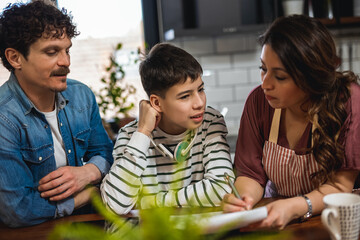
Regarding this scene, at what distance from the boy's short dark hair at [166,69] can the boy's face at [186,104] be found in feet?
0.07

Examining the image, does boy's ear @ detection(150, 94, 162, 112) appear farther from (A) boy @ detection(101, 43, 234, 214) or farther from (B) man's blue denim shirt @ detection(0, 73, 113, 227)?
(B) man's blue denim shirt @ detection(0, 73, 113, 227)

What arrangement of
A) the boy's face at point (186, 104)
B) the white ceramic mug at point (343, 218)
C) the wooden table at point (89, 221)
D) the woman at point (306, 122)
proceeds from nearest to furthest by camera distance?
the white ceramic mug at point (343, 218) < the wooden table at point (89, 221) < the woman at point (306, 122) < the boy's face at point (186, 104)

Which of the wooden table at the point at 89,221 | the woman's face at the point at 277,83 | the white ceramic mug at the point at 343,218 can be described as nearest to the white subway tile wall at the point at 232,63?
the woman's face at the point at 277,83

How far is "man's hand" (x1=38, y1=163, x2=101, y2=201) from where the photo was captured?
1388 mm

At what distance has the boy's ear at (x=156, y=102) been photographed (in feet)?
5.13

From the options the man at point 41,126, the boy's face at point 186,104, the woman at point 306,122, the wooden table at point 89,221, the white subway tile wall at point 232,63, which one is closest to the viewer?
the wooden table at point 89,221

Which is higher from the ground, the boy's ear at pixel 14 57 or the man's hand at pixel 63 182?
the boy's ear at pixel 14 57

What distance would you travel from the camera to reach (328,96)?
1.32 meters

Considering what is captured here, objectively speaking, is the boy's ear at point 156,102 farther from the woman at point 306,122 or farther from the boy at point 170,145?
the woman at point 306,122

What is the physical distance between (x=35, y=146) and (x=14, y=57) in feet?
1.18

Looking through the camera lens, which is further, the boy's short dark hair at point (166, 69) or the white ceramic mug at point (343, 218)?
the boy's short dark hair at point (166, 69)

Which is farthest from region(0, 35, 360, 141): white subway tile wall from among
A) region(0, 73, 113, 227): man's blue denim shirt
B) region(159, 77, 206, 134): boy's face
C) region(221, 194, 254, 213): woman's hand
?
region(221, 194, 254, 213): woman's hand

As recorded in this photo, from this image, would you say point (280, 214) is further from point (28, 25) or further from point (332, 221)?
point (28, 25)

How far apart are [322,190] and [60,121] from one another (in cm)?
103
